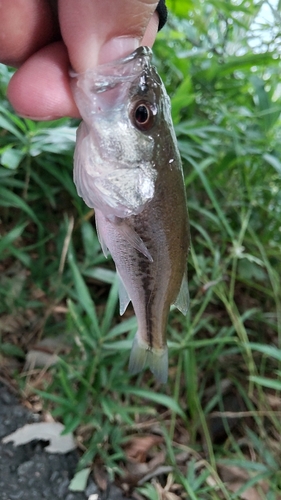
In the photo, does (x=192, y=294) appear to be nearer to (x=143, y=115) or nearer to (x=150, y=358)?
(x=150, y=358)

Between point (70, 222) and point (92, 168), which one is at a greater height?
point (92, 168)

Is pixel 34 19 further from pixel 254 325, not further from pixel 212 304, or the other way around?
pixel 254 325

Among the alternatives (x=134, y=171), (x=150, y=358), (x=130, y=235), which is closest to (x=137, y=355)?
(x=150, y=358)

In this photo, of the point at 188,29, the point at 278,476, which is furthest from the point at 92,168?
the point at 188,29

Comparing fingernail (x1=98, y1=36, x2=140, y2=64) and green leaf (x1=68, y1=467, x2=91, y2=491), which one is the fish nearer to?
fingernail (x1=98, y1=36, x2=140, y2=64)

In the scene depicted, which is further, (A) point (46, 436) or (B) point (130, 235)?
(A) point (46, 436)
